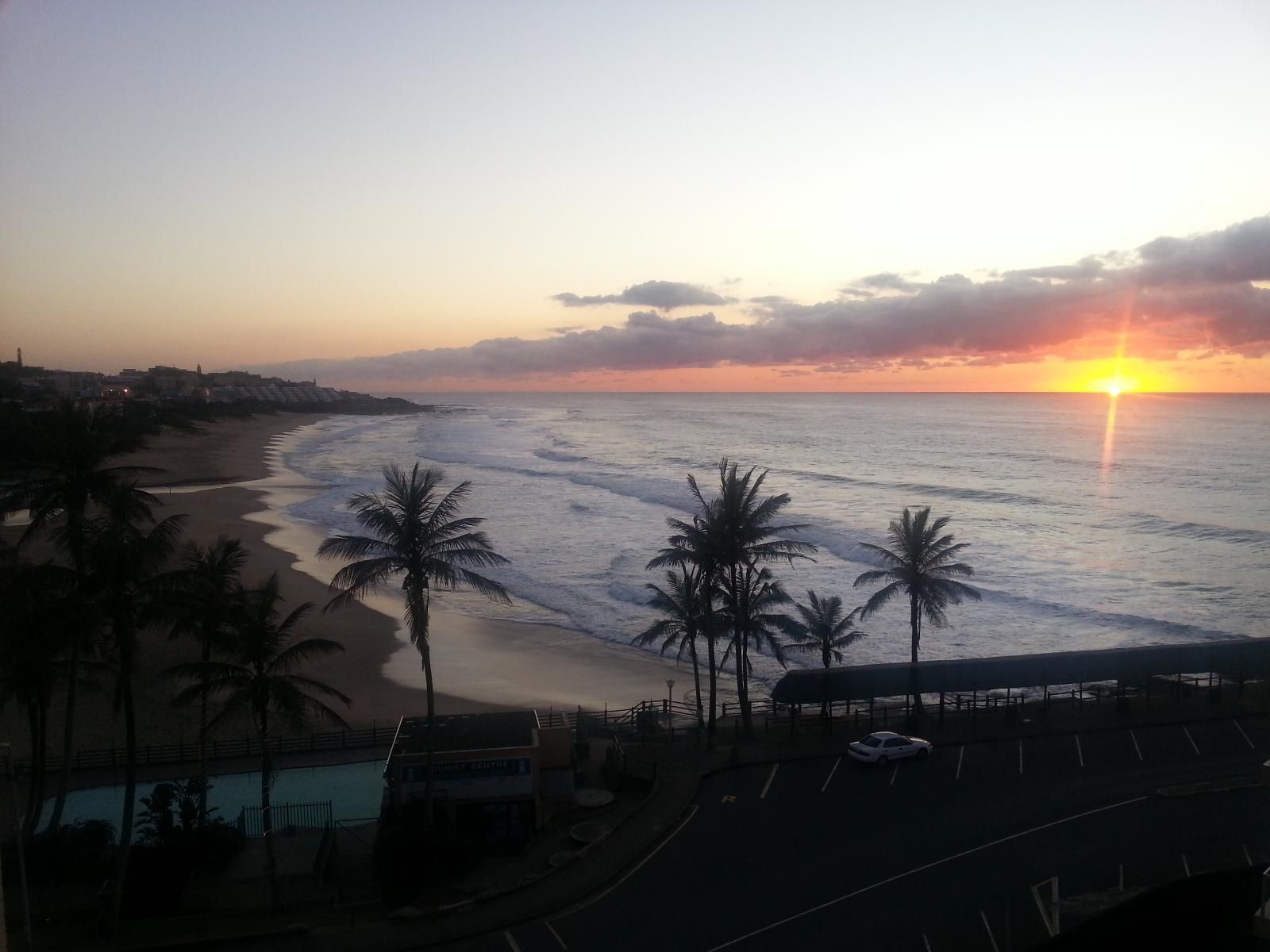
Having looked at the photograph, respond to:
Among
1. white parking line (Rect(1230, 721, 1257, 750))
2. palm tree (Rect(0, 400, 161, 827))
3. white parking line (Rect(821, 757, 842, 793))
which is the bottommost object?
white parking line (Rect(1230, 721, 1257, 750))

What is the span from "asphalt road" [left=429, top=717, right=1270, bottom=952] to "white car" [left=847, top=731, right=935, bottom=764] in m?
0.27

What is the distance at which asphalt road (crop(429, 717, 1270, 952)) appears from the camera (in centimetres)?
1341

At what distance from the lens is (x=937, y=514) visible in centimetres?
7044

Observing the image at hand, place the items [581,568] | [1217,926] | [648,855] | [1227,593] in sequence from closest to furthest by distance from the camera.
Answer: [1217,926], [648,855], [1227,593], [581,568]

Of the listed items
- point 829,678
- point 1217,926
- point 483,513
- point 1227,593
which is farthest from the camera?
point 483,513

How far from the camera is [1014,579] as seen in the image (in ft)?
161

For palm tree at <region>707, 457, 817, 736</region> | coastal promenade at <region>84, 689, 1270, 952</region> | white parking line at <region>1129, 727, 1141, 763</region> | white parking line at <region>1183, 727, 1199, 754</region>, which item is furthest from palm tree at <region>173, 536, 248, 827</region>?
white parking line at <region>1183, 727, 1199, 754</region>

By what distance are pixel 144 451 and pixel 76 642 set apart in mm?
83690

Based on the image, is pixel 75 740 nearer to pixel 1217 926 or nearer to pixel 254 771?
pixel 254 771

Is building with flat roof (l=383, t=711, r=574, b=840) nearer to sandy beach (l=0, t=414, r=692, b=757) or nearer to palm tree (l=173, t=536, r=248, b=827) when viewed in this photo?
sandy beach (l=0, t=414, r=692, b=757)

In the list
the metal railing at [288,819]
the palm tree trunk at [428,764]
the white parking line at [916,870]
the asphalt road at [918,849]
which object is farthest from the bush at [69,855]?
the white parking line at [916,870]

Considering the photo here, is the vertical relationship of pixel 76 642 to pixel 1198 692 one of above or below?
above

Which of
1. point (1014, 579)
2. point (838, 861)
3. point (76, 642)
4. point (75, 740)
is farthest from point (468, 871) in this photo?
point (1014, 579)

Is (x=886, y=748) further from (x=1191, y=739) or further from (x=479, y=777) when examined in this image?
(x=479, y=777)
